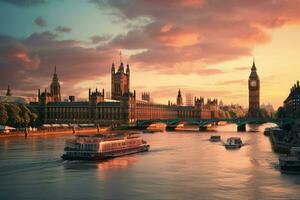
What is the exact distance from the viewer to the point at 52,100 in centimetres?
17575

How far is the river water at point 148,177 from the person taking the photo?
35344mm

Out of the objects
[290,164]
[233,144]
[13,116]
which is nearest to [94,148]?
[290,164]

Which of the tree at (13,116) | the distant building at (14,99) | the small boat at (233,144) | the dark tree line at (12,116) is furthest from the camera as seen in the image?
the distant building at (14,99)

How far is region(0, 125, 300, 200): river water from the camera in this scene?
3534 cm

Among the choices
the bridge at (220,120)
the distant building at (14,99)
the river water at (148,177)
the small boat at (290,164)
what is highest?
the distant building at (14,99)

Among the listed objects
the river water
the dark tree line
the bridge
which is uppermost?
the dark tree line

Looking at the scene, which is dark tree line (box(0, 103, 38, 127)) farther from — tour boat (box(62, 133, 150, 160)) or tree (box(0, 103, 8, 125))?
tour boat (box(62, 133, 150, 160))

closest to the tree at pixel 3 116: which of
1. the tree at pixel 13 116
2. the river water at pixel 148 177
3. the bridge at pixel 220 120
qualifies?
the tree at pixel 13 116

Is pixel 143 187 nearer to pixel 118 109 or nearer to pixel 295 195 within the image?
pixel 295 195

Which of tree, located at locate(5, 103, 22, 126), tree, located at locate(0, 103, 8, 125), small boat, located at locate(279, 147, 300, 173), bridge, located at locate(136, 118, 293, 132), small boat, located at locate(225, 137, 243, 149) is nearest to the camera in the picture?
small boat, located at locate(279, 147, 300, 173)

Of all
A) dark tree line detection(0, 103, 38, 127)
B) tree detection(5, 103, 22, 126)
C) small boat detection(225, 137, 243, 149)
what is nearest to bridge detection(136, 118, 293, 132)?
dark tree line detection(0, 103, 38, 127)

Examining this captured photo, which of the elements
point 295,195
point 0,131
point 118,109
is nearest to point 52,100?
point 118,109

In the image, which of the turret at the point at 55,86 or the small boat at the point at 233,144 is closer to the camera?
the small boat at the point at 233,144

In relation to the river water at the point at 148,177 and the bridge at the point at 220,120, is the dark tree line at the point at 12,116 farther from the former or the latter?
the river water at the point at 148,177
